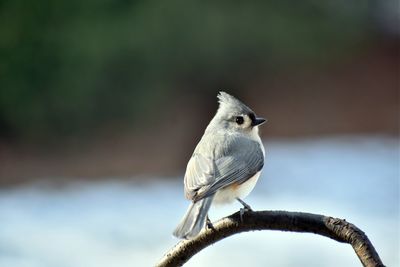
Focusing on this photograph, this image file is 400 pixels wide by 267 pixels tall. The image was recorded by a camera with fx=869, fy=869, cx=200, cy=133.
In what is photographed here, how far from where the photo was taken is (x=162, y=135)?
26.5 ft

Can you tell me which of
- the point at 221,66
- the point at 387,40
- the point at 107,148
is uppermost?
the point at 387,40

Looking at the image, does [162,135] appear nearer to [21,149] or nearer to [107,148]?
[107,148]

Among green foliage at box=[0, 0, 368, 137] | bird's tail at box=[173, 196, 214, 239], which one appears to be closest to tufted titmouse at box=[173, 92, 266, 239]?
bird's tail at box=[173, 196, 214, 239]

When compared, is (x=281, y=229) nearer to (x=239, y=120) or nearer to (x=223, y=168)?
(x=223, y=168)

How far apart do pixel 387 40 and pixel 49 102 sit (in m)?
4.91

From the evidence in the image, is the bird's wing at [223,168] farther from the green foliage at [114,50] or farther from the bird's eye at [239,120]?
the green foliage at [114,50]

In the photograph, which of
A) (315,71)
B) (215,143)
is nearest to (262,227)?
(215,143)

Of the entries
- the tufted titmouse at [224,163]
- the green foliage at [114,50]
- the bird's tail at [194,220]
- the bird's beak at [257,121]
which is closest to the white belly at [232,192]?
the tufted titmouse at [224,163]

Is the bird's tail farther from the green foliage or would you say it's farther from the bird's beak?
the green foliage

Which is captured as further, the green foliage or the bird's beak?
the green foliage

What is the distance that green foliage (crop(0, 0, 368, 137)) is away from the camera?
6.90 meters

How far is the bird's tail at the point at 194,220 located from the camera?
1.54 m

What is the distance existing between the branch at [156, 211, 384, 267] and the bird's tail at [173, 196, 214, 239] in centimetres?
2

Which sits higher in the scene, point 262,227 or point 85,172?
point 85,172
